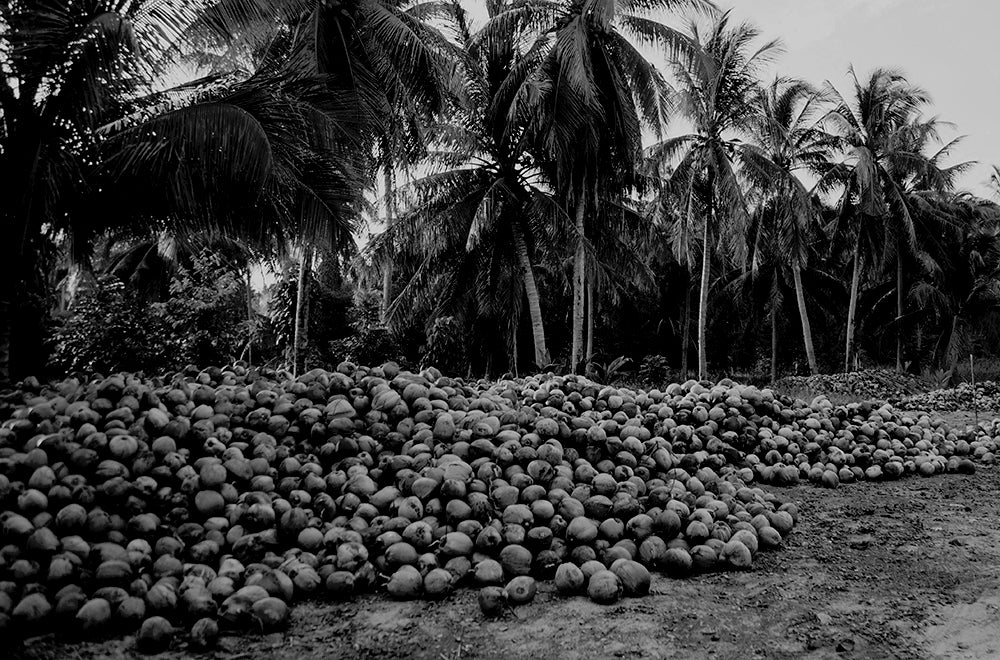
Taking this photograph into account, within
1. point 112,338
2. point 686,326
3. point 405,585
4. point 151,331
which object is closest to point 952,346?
point 686,326

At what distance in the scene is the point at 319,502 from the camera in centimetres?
335

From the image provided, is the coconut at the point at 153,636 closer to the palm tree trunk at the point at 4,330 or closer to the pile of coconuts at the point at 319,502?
the pile of coconuts at the point at 319,502

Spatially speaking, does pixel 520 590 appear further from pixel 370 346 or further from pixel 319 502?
pixel 370 346

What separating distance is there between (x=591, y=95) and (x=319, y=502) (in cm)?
1163

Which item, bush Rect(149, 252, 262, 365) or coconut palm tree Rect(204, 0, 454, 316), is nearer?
coconut palm tree Rect(204, 0, 454, 316)

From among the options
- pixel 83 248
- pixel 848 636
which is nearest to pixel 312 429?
pixel 848 636

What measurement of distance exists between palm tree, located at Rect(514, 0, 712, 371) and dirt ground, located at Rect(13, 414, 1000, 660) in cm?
1126

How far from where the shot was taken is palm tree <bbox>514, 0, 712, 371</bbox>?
13.7 meters

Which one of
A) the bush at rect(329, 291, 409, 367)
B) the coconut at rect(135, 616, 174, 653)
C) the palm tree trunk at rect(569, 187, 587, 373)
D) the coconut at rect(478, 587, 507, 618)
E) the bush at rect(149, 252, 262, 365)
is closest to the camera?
the coconut at rect(135, 616, 174, 653)

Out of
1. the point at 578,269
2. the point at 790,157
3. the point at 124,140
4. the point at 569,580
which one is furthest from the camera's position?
the point at 790,157

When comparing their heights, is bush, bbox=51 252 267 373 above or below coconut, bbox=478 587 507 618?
above

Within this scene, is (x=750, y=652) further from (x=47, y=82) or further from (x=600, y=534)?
(x=47, y=82)

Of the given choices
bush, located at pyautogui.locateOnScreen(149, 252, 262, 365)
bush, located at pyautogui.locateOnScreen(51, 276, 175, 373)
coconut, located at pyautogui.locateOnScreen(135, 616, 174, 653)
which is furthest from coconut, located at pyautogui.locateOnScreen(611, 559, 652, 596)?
bush, located at pyautogui.locateOnScreen(51, 276, 175, 373)

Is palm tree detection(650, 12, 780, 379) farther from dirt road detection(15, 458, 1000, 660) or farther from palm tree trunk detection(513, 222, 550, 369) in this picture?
dirt road detection(15, 458, 1000, 660)
